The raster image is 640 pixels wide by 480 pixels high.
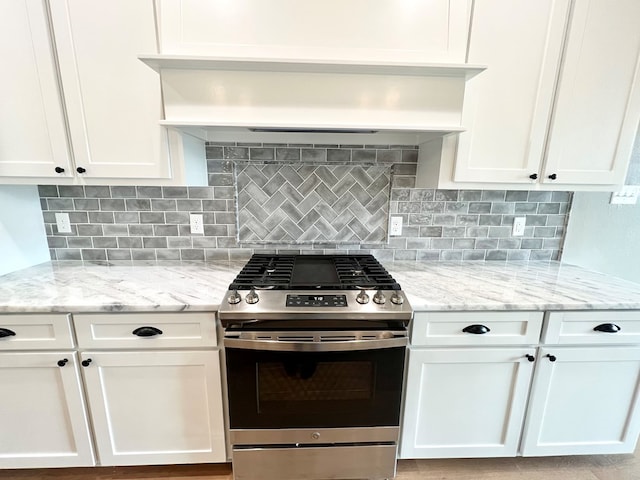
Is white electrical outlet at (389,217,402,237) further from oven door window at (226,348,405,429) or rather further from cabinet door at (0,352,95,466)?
cabinet door at (0,352,95,466)

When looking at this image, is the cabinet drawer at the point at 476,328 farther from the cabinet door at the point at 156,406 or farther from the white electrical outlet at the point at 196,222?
the white electrical outlet at the point at 196,222

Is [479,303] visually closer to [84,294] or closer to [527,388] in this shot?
[527,388]

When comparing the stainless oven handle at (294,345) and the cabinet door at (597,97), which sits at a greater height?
the cabinet door at (597,97)

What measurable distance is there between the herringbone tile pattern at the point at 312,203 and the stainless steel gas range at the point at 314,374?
1.61 ft

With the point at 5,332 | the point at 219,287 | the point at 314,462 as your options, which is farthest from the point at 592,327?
the point at 5,332

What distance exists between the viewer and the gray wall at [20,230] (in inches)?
60.6

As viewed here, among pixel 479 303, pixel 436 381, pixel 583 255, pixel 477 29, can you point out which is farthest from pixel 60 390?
pixel 583 255

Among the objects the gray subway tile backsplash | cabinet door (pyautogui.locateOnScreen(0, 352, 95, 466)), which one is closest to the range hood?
the gray subway tile backsplash

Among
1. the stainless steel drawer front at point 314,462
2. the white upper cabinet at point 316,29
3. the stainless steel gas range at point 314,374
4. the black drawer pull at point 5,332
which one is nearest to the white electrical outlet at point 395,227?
the stainless steel gas range at point 314,374

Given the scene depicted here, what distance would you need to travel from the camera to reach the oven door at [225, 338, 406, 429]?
1.20m

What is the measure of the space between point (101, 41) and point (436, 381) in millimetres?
2143

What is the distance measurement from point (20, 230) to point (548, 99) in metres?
2.83

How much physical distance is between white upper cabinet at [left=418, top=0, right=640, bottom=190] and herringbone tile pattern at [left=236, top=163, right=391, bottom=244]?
0.42 metres

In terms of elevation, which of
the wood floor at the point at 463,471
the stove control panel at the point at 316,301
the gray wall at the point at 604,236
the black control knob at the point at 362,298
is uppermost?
the gray wall at the point at 604,236
